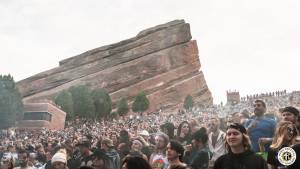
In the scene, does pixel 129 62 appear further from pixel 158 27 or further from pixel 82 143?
pixel 82 143

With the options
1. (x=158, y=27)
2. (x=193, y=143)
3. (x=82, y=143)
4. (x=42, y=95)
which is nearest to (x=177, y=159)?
(x=193, y=143)

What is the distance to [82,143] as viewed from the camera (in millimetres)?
9062

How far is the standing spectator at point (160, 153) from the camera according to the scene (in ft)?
25.2

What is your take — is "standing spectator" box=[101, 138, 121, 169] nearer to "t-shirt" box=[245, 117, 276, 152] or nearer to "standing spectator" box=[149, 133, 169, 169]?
"standing spectator" box=[149, 133, 169, 169]

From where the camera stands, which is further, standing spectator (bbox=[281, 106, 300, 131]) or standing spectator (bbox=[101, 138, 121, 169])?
standing spectator (bbox=[101, 138, 121, 169])

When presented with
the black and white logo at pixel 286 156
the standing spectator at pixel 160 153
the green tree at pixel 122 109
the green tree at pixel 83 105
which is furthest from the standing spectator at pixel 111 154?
the green tree at pixel 122 109

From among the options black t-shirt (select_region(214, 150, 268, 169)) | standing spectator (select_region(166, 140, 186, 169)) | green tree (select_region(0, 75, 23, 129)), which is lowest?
black t-shirt (select_region(214, 150, 268, 169))

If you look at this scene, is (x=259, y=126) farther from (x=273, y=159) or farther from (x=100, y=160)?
(x=100, y=160)


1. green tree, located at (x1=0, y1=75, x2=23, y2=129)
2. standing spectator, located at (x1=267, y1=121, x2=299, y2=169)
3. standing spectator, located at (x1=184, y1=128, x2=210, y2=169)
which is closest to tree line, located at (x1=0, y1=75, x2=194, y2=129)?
green tree, located at (x1=0, y1=75, x2=23, y2=129)

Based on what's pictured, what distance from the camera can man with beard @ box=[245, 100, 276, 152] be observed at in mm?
7902

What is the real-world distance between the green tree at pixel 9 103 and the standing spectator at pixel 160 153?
63.7 m

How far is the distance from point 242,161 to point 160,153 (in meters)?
3.10

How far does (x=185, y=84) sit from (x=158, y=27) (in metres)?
18.5

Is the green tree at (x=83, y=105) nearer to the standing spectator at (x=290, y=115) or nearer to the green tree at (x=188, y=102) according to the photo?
the green tree at (x=188, y=102)
